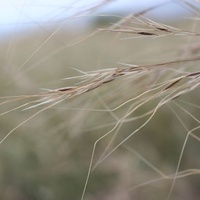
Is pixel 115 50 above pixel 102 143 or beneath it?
above

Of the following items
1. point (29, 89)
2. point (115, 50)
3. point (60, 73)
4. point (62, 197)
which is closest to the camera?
point (62, 197)

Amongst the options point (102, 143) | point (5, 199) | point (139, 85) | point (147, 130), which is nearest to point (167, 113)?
point (147, 130)

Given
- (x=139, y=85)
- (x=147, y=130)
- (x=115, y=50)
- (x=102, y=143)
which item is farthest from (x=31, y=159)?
(x=139, y=85)

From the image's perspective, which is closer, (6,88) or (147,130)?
(147,130)

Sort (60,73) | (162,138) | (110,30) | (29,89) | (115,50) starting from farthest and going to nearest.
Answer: (60,73), (115,50), (29,89), (162,138), (110,30)

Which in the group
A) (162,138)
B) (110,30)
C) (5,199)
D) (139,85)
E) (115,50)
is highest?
(110,30)

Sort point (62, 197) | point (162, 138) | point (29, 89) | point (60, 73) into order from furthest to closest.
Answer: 1. point (60, 73)
2. point (29, 89)
3. point (162, 138)
4. point (62, 197)

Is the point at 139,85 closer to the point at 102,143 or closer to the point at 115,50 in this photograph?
the point at 102,143

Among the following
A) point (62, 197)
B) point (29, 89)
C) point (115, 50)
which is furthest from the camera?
point (115, 50)

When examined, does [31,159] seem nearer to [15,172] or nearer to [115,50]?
[15,172]
